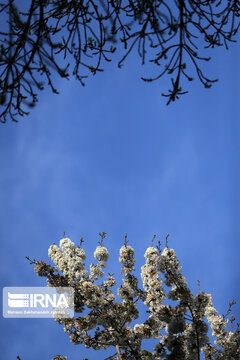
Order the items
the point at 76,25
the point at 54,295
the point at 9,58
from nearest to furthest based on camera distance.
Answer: the point at 9,58, the point at 76,25, the point at 54,295

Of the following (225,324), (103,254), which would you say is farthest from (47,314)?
(225,324)

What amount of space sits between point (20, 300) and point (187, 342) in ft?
11.1

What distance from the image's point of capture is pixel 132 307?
17.5 ft

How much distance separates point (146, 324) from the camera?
5438 millimetres

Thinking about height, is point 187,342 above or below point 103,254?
below

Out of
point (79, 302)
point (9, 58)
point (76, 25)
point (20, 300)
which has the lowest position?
point (79, 302)

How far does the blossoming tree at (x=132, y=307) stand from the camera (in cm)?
451

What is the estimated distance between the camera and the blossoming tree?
4.51 m

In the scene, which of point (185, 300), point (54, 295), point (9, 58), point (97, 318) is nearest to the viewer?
point (9, 58)

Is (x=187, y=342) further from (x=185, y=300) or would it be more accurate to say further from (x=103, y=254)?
(x=103, y=254)

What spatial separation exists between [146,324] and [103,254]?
130 cm

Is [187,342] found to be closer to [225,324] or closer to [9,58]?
[225,324]

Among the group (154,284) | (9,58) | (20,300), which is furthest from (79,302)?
(9,58)

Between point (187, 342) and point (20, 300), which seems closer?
point (187, 342)
